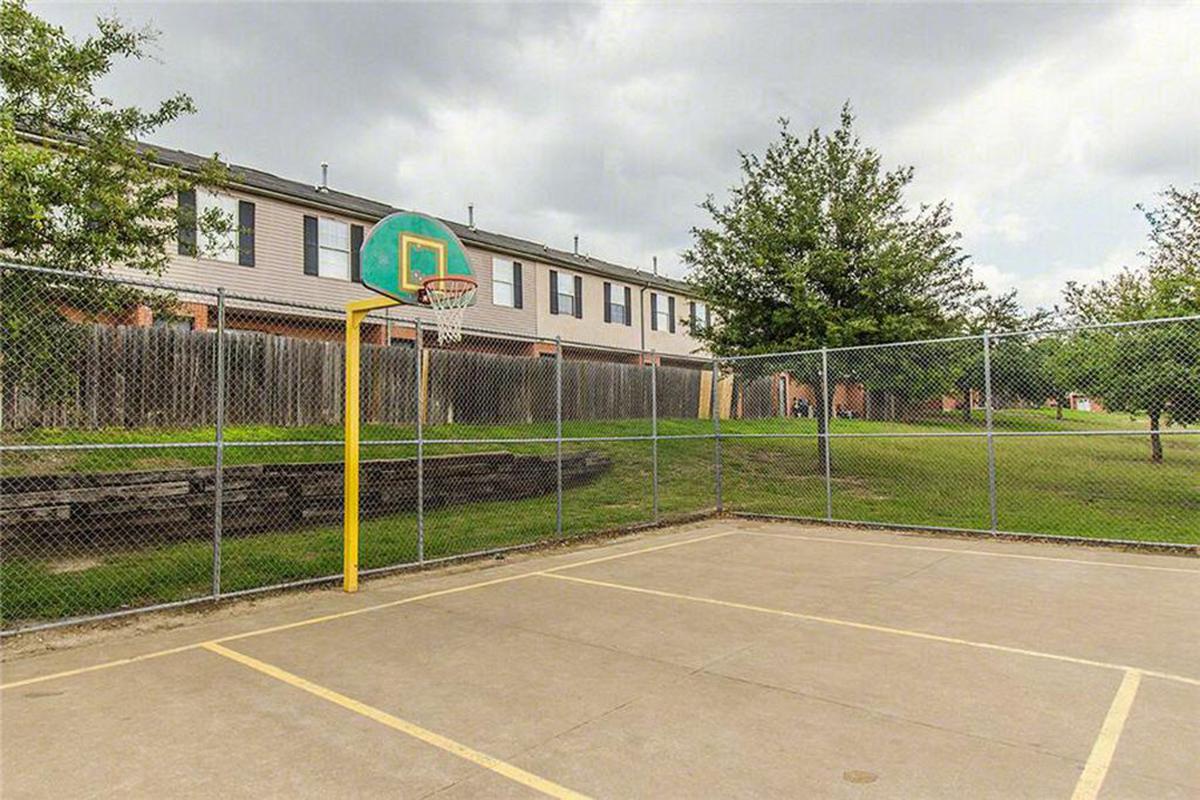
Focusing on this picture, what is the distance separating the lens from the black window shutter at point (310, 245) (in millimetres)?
18000

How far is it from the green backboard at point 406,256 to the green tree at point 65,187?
2.71m

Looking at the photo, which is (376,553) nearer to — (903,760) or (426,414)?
(426,414)

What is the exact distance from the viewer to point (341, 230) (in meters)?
18.8

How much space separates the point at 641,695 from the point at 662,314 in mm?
26824

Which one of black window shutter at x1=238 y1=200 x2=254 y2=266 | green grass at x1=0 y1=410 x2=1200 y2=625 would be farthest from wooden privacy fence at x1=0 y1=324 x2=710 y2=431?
black window shutter at x1=238 y1=200 x2=254 y2=266

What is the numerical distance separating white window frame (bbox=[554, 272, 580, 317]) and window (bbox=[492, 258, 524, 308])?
1920 millimetres

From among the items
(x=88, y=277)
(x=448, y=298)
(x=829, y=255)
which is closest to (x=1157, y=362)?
(x=829, y=255)

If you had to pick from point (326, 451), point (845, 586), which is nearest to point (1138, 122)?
point (845, 586)

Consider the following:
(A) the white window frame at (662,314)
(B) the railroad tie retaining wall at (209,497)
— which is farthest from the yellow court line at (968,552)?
(A) the white window frame at (662,314)

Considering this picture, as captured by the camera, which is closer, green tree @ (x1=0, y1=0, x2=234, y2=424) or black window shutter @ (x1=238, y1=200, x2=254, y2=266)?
green tree @ (x1=0, y1=0, x2=234, y2=424)

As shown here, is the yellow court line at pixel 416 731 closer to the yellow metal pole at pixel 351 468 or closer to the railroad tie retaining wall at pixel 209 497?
the yellow metal pole at pixel 351 468

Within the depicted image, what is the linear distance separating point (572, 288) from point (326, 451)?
1552 cm

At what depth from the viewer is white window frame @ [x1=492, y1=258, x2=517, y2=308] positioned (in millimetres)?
22656

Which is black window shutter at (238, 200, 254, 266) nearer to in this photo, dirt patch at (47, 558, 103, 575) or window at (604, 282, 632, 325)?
dirt patch at (47, 558, 103, 575)
